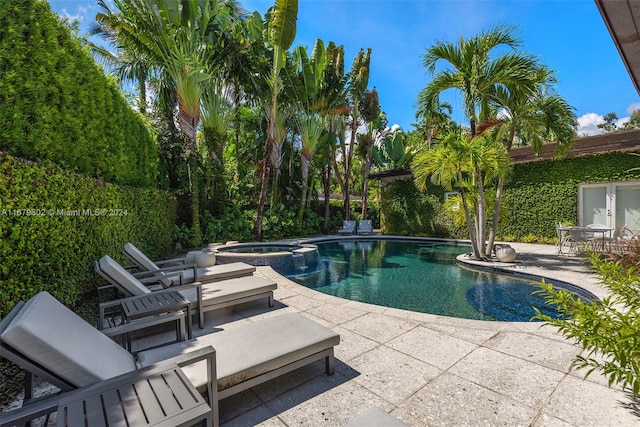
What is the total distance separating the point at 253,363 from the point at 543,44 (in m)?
12.3

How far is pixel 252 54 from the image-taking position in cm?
1366

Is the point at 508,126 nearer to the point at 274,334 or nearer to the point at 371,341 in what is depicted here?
the point at 371,341

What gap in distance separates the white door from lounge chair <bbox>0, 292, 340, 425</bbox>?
1501 cm

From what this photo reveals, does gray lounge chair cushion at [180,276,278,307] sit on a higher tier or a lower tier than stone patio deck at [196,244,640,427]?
higher

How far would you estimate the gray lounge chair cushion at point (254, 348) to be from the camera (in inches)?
104

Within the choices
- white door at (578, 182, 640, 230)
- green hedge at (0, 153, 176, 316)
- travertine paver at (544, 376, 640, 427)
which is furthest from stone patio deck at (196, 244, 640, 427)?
white door at (578, 182, 640, 230)

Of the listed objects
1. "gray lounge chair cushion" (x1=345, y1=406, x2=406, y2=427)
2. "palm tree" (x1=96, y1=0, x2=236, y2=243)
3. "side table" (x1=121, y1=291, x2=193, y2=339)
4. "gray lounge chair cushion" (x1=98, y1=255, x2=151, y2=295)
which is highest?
"palm tree" (x1=96, y1=0, x2=236, y2=243)

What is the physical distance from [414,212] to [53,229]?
17527mm

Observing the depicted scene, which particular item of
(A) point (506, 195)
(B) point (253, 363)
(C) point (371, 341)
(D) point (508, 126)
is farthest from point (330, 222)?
(B) point (253, 363)

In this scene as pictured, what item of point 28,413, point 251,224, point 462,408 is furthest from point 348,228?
point 28,413

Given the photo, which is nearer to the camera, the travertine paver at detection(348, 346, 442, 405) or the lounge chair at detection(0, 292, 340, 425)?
the lounge chair at detection(0, 292, 340, 425)

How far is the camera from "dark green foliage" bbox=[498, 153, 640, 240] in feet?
40.0

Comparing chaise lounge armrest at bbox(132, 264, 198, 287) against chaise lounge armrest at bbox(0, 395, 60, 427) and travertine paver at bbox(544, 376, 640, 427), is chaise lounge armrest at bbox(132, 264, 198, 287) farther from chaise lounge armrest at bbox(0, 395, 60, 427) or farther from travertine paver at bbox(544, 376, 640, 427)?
travertine paver at bbox(544, 376, 640, 427)

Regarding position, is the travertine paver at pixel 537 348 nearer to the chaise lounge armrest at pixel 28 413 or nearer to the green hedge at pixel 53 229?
the chaise lounge armrest at pixel 28 413
